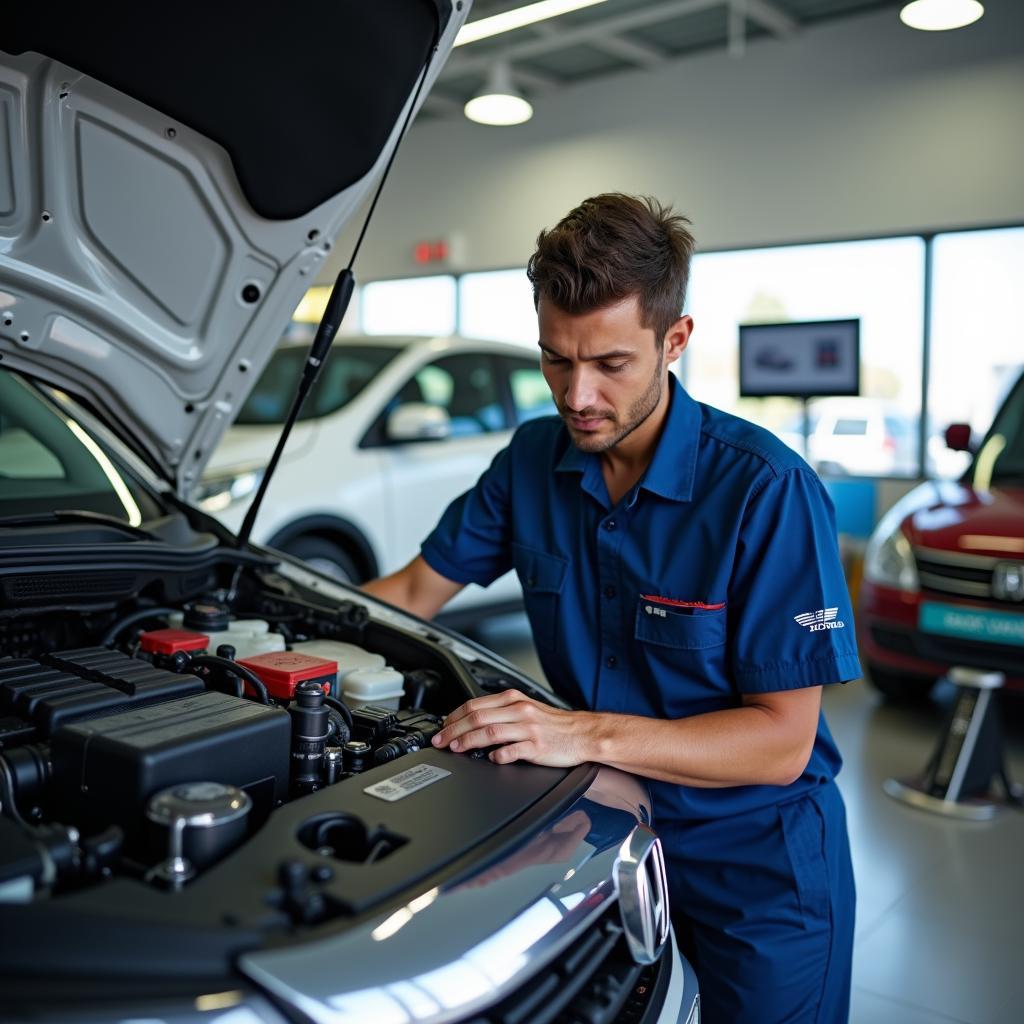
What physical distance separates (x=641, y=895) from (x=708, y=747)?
1.10 feet

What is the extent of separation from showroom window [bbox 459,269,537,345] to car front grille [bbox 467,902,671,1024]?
7.76m

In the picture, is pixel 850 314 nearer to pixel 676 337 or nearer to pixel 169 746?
pixel 676 337

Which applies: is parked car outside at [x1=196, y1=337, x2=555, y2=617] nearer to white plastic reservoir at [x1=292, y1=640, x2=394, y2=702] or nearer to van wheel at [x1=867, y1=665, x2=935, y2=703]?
van wheel at [x1=867, y1=665, x2=935, y2=703]

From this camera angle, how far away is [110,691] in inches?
44.7

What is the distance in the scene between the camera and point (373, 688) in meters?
1.39

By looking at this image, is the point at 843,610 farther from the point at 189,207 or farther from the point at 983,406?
the point at 983,406

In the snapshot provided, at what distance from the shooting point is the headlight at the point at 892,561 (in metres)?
3.77

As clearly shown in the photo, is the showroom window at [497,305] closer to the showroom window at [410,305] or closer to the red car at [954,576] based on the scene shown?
the showroom window at [410,305]

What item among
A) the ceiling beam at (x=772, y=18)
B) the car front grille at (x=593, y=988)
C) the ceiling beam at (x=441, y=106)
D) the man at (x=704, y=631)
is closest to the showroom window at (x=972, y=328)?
the ceiling beam at (x=772, y=18)

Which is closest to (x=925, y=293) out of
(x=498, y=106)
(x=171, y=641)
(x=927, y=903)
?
(x=498, y=106)

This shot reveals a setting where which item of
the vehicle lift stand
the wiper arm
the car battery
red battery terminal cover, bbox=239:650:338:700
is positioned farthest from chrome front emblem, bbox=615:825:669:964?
the vehicle lift stand

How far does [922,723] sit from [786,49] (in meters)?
5.01

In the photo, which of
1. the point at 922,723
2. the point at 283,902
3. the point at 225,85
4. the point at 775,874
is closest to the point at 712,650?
the point at 775,874

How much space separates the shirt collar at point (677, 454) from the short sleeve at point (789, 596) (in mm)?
121
